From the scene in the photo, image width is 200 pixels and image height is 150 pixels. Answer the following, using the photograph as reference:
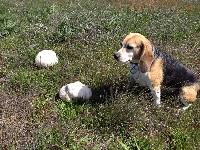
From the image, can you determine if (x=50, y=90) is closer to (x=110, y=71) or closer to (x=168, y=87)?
(x=110, y=71)

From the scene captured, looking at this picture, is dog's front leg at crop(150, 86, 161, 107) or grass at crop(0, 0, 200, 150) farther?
dog's front leg at crop(150, 86, 161, 107)

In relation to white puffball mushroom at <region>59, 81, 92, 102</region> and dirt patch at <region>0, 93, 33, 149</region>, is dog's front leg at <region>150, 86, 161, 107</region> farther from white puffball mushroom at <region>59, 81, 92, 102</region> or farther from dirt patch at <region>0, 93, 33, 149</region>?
dirt patch at <region>0, 93, 33, 149</region>

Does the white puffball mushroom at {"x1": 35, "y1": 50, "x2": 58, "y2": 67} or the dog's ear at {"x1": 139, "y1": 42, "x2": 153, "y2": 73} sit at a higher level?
the dog's ear at {"x1": 139, "y1": 42, "x2": 153, "y2": 73}

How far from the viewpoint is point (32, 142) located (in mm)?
6293

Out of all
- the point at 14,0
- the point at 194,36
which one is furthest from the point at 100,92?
the point at 14,0

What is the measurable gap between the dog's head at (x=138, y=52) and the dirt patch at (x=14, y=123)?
1.72m

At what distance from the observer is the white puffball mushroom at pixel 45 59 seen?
30.3 feet

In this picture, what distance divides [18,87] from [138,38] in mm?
2360

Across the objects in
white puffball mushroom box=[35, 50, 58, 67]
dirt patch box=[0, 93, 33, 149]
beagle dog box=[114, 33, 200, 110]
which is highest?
beagle dog box=[114, 33, 200, 110]

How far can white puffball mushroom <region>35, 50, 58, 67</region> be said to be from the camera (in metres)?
9.23

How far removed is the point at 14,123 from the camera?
7.15m

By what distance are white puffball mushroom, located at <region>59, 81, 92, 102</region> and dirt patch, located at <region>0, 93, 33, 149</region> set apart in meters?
0.63

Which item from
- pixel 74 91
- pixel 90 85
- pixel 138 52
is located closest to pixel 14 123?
pixel 74 91

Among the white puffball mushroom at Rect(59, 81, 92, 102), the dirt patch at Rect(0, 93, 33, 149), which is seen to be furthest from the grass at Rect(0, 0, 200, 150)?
the white puffball mushroom at Rect(59, 81, 92, 102)
